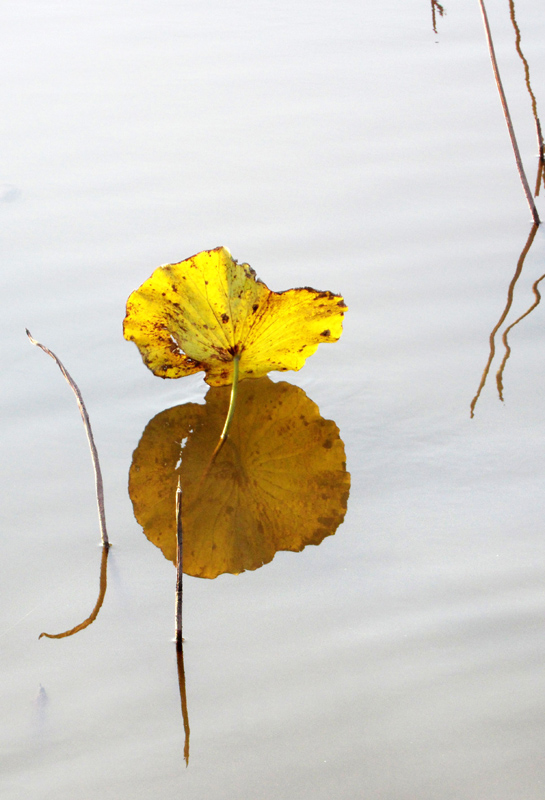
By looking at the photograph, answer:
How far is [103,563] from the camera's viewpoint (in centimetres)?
127

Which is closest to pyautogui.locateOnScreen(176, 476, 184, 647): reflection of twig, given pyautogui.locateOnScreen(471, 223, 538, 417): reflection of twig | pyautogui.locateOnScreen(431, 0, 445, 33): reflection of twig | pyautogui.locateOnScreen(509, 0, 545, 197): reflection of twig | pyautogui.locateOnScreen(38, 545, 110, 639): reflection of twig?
pyautogui.locateOnScreen(38, 545, 110, 639): reflection of twig

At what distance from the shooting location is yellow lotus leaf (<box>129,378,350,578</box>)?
4.31ft

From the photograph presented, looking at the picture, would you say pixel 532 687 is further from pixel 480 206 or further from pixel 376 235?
pixel 480 206

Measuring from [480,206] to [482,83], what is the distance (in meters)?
0.86

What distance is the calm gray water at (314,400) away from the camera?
100 cm

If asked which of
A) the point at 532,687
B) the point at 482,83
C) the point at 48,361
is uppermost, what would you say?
the point at 482,83

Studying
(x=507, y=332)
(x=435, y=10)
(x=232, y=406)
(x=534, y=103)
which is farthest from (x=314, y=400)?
(x=435, y=10)

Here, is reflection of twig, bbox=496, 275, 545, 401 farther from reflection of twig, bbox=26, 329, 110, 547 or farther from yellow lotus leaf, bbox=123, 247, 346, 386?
reflection of twig, bbox=26, 329, 110, 547

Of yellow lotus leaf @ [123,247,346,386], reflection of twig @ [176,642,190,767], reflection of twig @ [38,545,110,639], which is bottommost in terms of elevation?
reflection of twig @ [176,642,190,767]

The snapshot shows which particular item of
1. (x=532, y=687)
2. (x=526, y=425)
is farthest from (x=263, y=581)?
(x=526, y=425)

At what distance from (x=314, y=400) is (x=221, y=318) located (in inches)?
10.8

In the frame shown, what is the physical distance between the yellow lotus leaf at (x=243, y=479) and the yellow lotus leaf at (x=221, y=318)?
0.10 meters

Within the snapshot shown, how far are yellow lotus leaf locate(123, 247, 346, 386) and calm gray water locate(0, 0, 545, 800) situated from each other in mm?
133

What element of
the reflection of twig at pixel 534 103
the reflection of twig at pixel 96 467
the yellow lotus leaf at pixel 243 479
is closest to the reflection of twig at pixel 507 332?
the yellow lotus leaf at pixel 243 479
